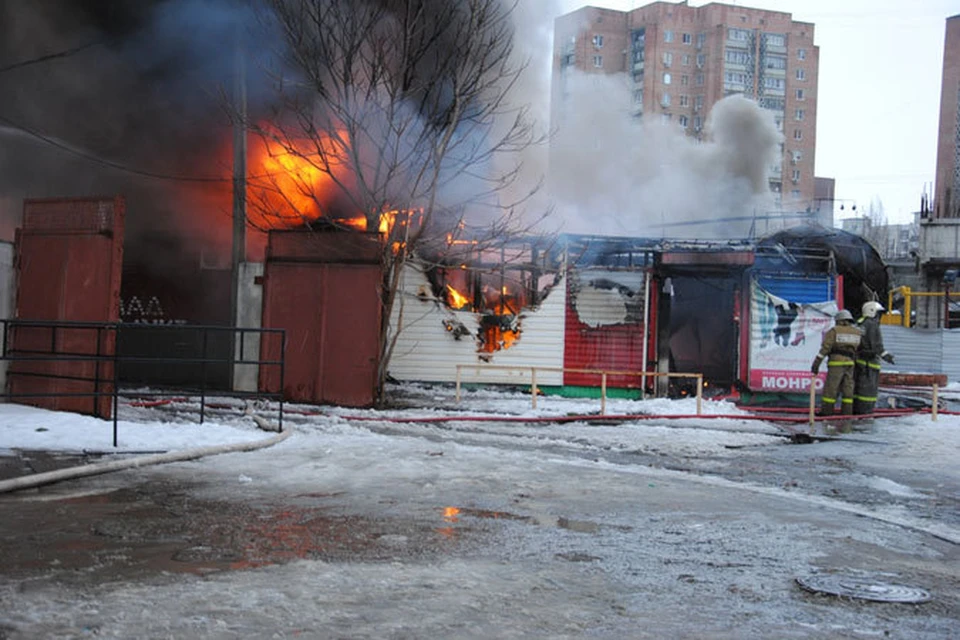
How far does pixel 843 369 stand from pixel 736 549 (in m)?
10.1

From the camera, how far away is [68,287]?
10031 millimetres

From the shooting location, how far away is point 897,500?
7730mm

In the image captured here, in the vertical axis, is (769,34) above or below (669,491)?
above

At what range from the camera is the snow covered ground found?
3.74m

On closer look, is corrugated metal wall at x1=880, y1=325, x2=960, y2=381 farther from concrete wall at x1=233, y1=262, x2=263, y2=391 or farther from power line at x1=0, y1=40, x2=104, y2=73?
power line at x1=0, y1=40, x2=104, y2=73

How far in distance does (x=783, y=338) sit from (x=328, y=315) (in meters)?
10.1

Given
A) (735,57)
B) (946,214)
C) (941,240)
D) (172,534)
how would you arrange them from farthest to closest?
(735,57) < (946,214) < (941,240) < (172,534)

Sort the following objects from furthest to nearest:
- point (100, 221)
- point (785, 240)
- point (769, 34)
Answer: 1. point (769, 34)
2. point (785, 240)
3. point (100, 221)

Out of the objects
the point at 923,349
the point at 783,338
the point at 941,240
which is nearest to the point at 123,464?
the point at 783,338

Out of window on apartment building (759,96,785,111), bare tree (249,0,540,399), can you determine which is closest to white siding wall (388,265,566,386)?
bare tree (249,0,540,399)

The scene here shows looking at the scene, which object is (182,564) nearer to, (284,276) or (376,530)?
(376,530)

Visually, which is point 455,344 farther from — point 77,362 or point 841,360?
point 77,362

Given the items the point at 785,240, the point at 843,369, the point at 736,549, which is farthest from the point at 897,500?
the point at 785,240

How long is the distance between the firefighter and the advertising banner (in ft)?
11.7
